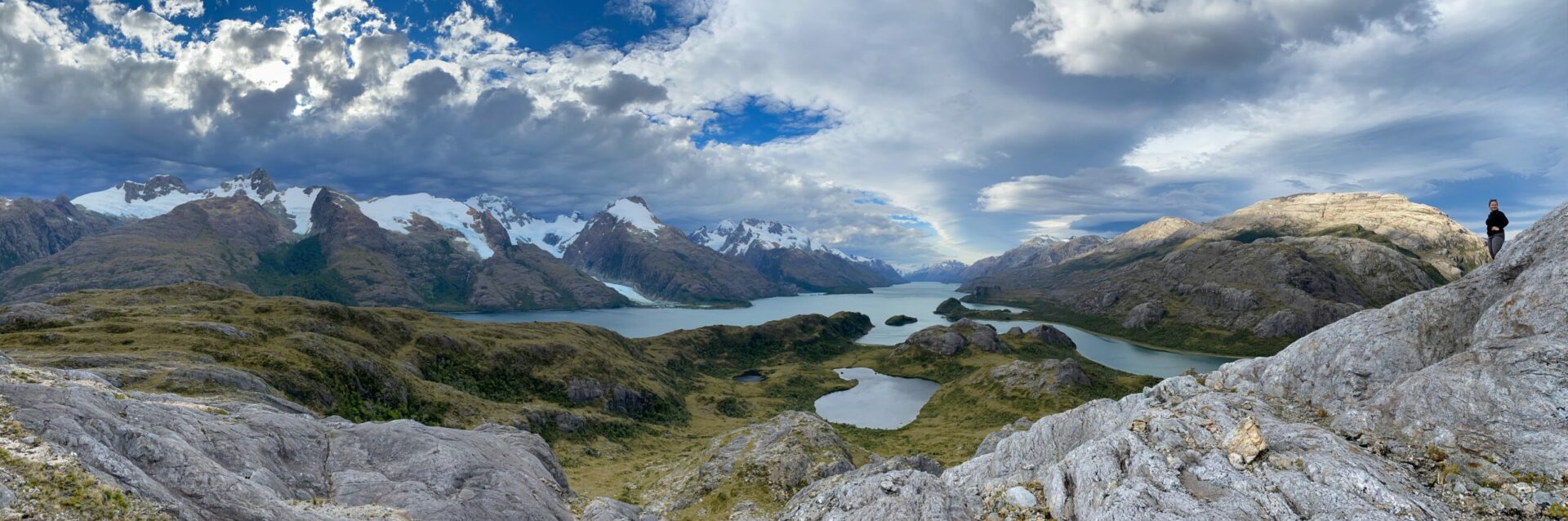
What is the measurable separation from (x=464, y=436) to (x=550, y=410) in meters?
58.4

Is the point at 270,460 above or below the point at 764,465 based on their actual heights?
above

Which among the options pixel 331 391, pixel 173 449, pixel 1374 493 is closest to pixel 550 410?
pixel 331 391

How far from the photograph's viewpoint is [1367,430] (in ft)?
68.0

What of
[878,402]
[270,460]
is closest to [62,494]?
[270,460]

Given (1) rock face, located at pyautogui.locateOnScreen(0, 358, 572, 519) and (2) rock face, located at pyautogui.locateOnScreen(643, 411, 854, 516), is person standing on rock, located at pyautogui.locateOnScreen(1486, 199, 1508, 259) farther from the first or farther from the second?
(1) rock face, located at pyautogui.locateOnScreen(0, 358, 572, 519)

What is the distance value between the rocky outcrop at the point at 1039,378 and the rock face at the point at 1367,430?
109 meters

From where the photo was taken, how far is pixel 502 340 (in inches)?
4727

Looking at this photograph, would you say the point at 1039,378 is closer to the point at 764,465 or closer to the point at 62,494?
the point at 764,465

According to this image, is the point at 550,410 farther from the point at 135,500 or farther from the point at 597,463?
the point at 135,500

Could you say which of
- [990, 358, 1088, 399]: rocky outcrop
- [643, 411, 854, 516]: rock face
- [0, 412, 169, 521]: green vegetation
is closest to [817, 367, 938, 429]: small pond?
[990, 358, 1088, 399]: rocky outcrop

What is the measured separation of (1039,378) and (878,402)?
45777 millimetres

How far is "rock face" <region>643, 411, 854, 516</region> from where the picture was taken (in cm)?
5294

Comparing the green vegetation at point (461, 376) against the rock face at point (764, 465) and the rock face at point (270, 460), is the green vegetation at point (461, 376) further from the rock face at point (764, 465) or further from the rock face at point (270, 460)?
the rock face at point (270, 460)

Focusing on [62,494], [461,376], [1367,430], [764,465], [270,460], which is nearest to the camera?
[62,494]
